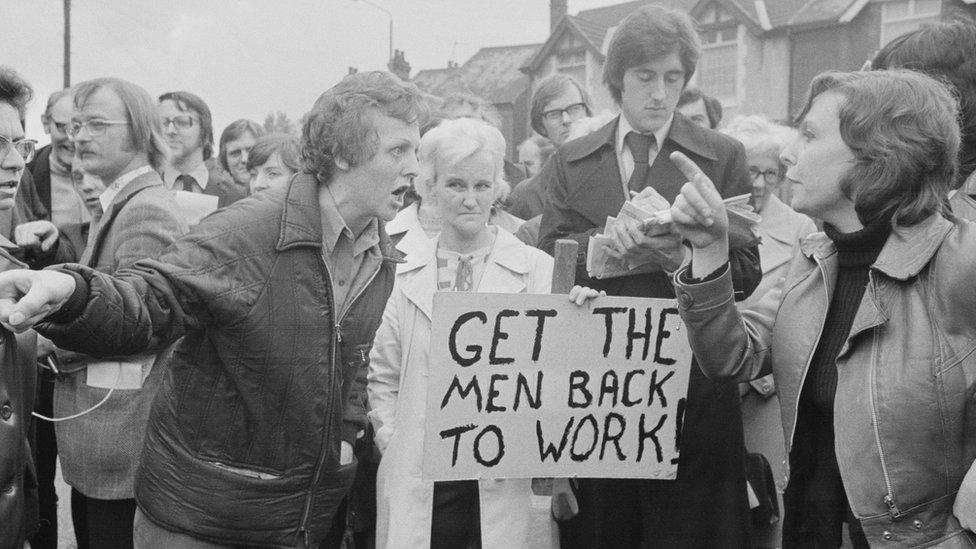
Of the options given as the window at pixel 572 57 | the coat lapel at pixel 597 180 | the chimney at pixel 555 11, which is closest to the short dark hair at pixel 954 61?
the coat lapel at pixel 597 180

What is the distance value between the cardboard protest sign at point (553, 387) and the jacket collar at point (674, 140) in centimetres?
77

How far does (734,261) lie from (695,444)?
0.69m

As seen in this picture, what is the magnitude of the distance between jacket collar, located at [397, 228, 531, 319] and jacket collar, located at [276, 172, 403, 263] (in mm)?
690

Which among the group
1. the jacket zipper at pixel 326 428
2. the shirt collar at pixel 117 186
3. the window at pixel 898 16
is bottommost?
the jacket zipper at pixel 326 428

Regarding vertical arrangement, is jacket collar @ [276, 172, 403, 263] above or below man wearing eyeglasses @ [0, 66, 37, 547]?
above

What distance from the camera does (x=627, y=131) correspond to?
3857 mm

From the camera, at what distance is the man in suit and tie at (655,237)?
344 centimetres

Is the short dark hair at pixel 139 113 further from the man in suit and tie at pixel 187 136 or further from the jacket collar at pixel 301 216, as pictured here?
the man in suit and tie at pixel 187 136

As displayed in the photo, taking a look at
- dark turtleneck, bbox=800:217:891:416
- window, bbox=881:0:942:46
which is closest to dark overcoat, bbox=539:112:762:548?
dark turtleneck, bbox=800:217:891:416

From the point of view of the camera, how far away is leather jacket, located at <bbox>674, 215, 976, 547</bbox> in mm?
2404

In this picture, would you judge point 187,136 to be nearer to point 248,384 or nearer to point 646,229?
point 248,384

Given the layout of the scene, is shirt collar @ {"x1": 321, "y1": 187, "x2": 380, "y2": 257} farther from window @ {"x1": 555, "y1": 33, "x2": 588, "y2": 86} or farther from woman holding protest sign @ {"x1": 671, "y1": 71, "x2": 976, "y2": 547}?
window @ {"x1": 555, "y1": 33, "x2": 588, "y2": 86}

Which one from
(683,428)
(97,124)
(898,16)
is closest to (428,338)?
(683,428)

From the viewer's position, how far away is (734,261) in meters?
3.42
